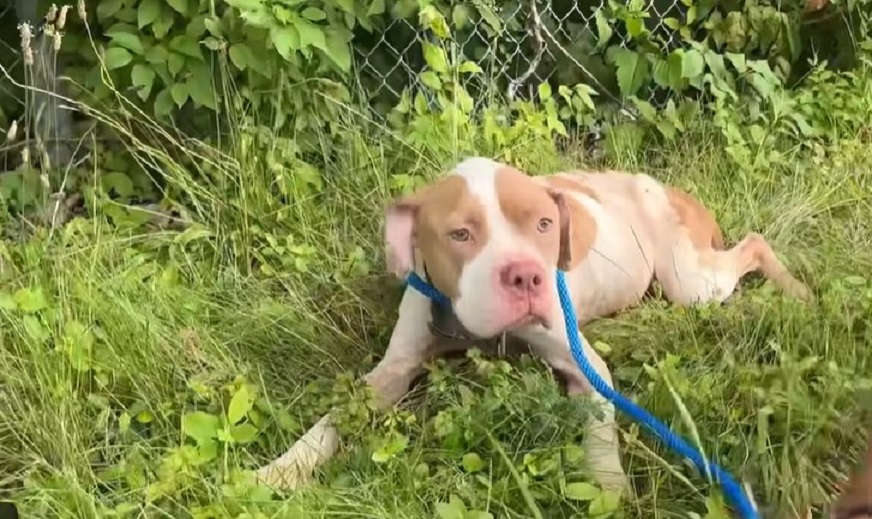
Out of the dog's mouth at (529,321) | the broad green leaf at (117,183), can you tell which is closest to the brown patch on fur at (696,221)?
the dog's mouth at (529,321)

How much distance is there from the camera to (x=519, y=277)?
222 cm

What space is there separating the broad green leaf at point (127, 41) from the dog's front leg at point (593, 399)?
141 cm

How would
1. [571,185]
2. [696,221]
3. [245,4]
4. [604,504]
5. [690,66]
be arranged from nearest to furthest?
[604,504], [571,185], [696,221], [245,4], [690,66]

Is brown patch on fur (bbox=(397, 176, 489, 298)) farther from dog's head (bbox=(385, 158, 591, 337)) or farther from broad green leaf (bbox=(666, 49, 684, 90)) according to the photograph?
broad green leaf (bbox=(666, 49, 684, 90))

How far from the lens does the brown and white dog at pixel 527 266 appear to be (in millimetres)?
2252

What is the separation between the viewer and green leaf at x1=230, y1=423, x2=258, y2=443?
2.33m

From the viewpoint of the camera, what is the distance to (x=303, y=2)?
3250 mm

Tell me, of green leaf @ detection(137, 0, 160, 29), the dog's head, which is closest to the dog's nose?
the dog's head

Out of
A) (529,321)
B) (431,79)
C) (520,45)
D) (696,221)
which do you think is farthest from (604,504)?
(520,45)

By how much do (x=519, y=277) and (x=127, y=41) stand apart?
148 cm

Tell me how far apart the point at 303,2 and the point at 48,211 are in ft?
2.80

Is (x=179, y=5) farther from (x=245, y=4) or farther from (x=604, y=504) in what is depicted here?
(x=604, y=504)

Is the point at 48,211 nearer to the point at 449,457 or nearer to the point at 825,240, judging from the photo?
the point at 449,457

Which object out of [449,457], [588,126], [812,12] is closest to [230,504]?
[449,457]
